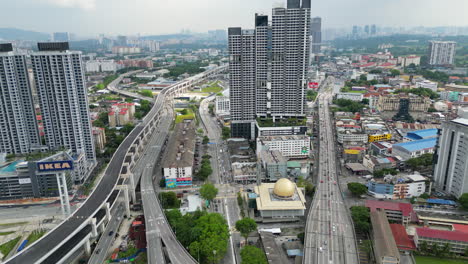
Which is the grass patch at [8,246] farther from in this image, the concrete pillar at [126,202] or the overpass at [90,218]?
the concrete pillar at [126,202]

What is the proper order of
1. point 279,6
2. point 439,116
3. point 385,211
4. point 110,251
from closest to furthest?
point 110,251 < point 385,211 < point 279,6 < point 439,116

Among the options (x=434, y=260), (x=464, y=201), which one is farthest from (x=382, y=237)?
(x=464, y=201)

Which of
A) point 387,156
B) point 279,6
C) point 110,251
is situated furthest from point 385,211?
point 279,6

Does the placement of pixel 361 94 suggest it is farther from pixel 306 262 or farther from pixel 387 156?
pixel 306 262

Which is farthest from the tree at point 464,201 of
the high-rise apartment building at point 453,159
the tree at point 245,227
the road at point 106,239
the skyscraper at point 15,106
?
the skyscraper at point 15,106

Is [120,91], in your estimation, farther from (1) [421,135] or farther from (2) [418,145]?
(2) [418,145]

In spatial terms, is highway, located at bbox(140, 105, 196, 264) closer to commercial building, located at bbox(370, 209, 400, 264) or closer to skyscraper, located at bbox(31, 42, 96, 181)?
skyscraper, located at bbox(31, 42, 96, 181)
